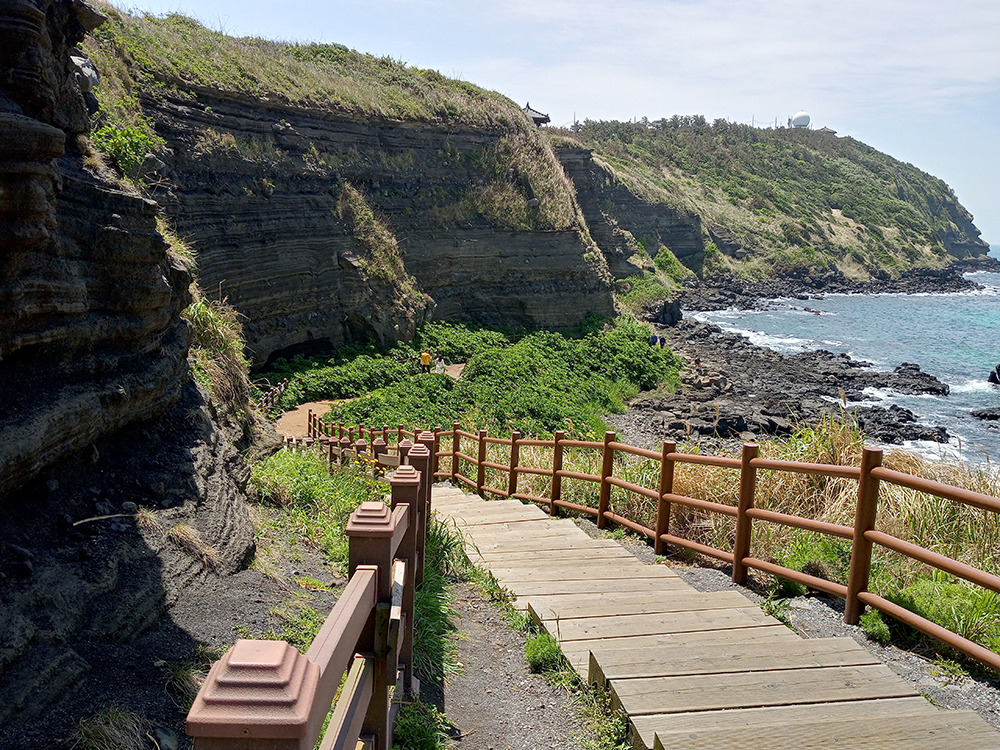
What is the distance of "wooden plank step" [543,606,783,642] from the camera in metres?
4.83

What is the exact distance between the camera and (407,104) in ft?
109

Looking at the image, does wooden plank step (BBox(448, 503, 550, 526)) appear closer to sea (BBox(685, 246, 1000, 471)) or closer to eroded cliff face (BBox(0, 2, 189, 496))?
eroded cliff face (BBox(0, 2, 189, 496))

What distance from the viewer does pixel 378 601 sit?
3029 mm

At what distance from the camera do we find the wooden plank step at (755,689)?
12.0 ft

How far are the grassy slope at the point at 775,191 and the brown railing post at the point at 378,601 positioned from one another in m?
61.4

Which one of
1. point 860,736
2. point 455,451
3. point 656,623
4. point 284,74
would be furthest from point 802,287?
point 860,736

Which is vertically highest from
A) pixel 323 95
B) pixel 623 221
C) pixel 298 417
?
pixel 323 95

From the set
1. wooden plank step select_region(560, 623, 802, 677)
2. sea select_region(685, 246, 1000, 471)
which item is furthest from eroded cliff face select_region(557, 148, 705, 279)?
wooden plank step select_region(560, 623, 802, 677)

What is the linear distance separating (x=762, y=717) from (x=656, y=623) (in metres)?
1.47

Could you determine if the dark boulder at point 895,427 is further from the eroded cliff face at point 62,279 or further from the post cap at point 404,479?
the post cap at point 404,479

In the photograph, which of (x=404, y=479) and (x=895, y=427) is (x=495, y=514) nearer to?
(x=404, y=479)

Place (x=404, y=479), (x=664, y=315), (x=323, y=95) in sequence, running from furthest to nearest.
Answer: (x=664, y=315) < (x=323, y=95) < (x=404, y=479)

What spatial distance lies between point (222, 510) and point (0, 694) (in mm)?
3083

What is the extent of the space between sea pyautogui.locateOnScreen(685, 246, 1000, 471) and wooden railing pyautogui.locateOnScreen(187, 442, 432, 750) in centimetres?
2346
